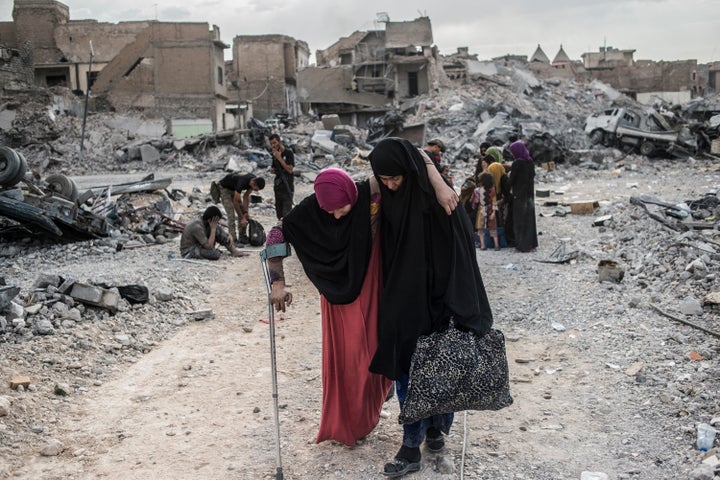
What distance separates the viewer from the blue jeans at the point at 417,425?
3258mm

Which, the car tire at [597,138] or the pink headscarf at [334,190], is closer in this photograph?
the pink headscarf at [334,190]

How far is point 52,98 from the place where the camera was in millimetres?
30531

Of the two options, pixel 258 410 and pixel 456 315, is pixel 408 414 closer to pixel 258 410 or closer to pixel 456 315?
pixel 456 315

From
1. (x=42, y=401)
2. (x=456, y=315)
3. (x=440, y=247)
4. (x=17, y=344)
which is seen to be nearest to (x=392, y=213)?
(x=440, y=247)

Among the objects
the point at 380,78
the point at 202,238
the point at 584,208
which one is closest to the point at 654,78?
the point at 380,78

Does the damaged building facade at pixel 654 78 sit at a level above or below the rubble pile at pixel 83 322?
above

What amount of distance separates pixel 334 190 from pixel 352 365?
2.86 feet

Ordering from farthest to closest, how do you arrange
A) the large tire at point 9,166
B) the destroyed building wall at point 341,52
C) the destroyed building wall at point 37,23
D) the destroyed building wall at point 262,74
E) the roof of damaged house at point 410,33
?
the destroyed building wall at point 341,52
the roof of damaged house at point 410,33
the destroyed building wall at point 262,74
the destroyed building wall at point 37,23
the large tire at point 9,166

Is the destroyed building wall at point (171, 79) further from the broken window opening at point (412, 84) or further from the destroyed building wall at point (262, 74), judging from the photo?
the broken window opening at point (412, 84)

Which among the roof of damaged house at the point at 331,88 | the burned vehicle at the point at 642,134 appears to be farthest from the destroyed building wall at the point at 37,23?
the burned vehicle at the point at 642,134

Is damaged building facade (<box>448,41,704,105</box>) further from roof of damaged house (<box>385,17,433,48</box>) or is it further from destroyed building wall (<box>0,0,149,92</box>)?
destroyed building wall (<box>0,0,149,92</box>)

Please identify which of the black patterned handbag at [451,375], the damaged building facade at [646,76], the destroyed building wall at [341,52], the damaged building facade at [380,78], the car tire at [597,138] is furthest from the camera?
the damaged building facade at [646,76]

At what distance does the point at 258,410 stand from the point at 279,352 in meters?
1.19

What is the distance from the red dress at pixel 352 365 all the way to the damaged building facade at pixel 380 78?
38303 millimetres
